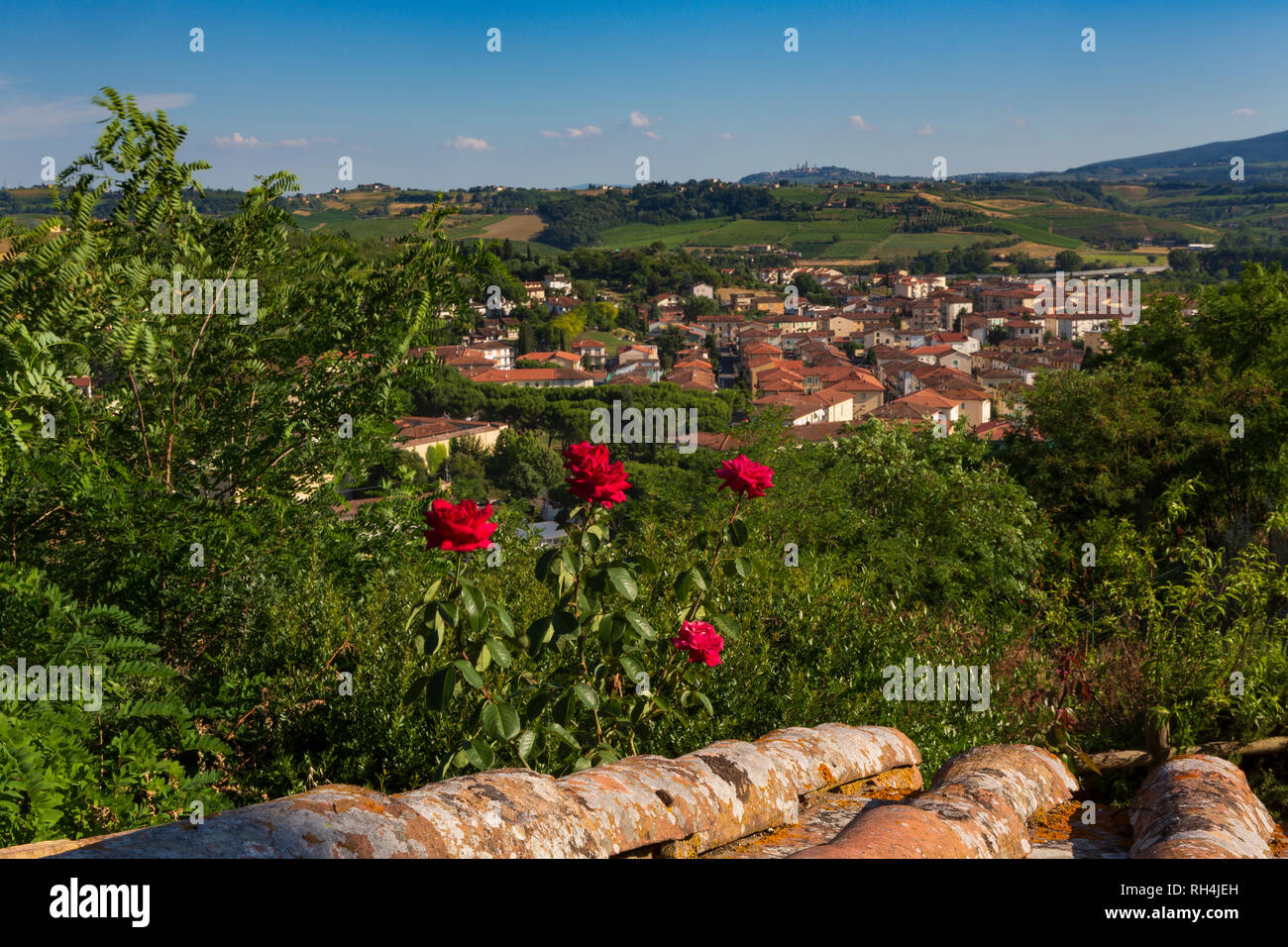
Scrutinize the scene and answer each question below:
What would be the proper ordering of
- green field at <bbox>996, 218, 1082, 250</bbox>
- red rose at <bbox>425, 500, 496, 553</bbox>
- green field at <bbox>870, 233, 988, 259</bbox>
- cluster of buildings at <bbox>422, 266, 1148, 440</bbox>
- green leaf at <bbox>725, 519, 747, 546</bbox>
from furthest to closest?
green field at <bbox>870, 233, 988, 259</bbox> < green field at <bbox>996, 218, 1082, 250</bbox> < cluster of buildings at <bbox>422, 266, 1148, 440</bbox> < green leaf at <bbox>725, 519, 747, 546</bbox> < red rose at <bbox>425, 500, 496, 553</bbox>

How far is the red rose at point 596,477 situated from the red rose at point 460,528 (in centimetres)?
42

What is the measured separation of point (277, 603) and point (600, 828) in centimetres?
248

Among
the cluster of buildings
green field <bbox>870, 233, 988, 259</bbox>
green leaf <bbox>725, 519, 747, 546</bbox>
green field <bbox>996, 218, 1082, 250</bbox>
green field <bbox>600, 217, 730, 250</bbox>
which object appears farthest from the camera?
green field <bbox>600, 217, 730, 250</bbox>

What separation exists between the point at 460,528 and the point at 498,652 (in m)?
0.52

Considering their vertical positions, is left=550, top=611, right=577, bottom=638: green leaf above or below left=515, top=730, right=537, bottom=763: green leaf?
above

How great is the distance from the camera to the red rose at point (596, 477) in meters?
2.76

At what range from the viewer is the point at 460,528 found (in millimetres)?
2383

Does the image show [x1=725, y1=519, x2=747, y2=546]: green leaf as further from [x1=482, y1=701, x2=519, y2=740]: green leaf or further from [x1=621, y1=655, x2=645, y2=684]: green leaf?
[x1=482, y1=701, x2=519, y2=740]: green leaf

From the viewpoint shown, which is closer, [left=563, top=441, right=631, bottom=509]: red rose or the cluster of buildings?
[left=563, top=441, right=631, bottom=509]: red rose

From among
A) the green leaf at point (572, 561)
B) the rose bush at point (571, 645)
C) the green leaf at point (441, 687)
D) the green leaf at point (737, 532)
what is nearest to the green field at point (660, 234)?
the rose bush at point (571, 645)

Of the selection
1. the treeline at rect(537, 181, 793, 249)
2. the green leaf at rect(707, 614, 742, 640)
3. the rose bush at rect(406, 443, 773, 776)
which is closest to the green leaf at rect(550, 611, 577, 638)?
the rose bush at rect(406, 443, 773, 776)

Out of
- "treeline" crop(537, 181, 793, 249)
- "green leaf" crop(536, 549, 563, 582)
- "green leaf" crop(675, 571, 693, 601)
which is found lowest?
"green leaf" crop(675, 571, 693, 601)

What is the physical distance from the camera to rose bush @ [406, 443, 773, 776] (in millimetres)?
2637

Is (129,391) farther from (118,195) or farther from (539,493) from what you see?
(539,493)
